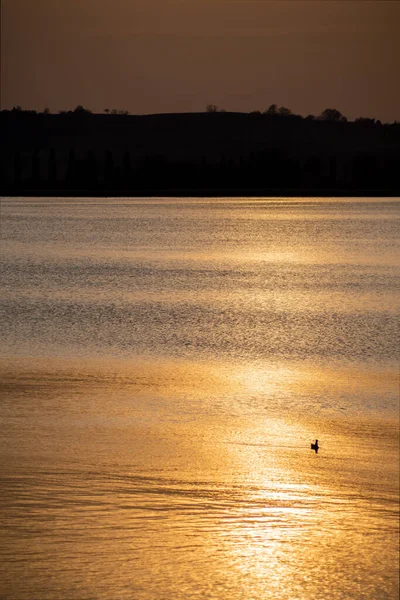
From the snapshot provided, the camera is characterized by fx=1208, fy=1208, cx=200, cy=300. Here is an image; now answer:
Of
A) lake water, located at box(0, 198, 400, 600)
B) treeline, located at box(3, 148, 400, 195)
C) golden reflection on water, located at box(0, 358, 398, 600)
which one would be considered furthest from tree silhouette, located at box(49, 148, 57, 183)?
golden reflection on water, located at box(0, 358, 398, 600)

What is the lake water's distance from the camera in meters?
8.82

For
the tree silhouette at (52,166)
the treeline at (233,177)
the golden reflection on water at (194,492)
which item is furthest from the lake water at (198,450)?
the treeline at (233,177)

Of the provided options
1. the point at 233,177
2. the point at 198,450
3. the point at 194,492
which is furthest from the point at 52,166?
the point at 194,492

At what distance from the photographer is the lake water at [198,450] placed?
882cm

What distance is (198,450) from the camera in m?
12.3

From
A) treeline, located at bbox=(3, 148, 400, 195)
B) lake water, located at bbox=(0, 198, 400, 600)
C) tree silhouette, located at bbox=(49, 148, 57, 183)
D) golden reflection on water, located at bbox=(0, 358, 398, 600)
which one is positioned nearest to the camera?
golden reflection on water, located at bbox=(0, 358, 398, 600)

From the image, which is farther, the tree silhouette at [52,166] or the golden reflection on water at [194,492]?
the tree silhouette at [52,166]

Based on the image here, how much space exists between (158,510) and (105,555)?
1.06m

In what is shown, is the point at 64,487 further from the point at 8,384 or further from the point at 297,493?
the point at 8,384

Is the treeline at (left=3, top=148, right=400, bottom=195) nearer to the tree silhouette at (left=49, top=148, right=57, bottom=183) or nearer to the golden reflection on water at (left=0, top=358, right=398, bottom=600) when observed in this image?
the tree silhouette at (left=49, top=148, right=57, bottom=183)

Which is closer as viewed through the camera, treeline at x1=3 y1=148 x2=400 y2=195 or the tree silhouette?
the tree silhouette

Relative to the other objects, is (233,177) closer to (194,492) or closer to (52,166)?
(52,166)

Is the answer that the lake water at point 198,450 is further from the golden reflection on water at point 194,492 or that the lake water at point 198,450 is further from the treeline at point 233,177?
the treeline at point 233,177

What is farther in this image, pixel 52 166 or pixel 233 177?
pixel 233 177
